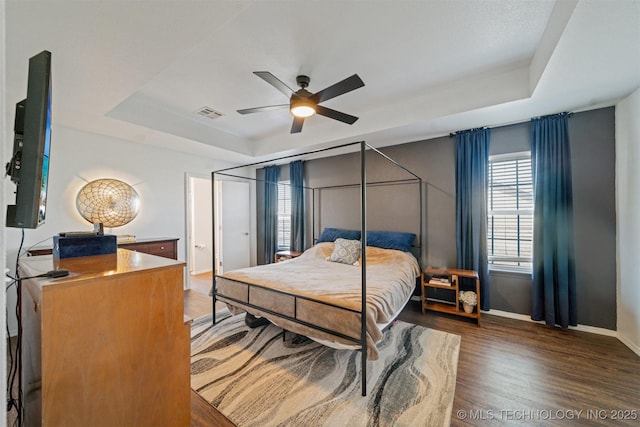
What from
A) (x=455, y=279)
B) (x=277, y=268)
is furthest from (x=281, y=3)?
(x=455, y=279)

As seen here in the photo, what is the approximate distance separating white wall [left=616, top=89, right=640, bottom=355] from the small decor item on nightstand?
126 cm

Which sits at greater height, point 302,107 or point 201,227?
point 302,107

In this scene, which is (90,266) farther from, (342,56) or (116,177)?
(116,177)

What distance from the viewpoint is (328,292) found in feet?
7.23

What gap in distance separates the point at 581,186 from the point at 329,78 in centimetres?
296

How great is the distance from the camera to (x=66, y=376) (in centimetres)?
97

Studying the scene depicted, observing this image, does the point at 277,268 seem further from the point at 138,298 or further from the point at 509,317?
the point at 509,317

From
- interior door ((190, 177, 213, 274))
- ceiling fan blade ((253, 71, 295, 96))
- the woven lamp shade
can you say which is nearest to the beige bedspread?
the woven lamp shade

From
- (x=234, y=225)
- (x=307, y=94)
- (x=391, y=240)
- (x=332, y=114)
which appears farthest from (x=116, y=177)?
(x=391, y=240)

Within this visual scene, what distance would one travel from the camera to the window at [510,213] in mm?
3170

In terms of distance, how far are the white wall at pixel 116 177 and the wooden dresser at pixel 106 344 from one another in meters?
2.45

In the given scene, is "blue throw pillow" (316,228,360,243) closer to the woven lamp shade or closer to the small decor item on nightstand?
the small decor item on nightstand

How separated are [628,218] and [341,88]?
9.94 ft

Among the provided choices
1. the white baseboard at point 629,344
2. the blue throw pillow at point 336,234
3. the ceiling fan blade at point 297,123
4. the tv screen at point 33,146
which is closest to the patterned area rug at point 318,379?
the white baseboard at point 629,344
